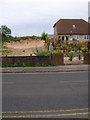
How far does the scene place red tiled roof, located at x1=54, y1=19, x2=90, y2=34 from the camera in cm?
4019

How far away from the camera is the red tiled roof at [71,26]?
40188 millimetres

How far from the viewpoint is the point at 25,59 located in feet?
54.6

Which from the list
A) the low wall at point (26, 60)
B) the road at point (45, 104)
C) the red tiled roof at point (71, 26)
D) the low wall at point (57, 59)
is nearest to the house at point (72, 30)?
the red tiled roof at point (71, 26)

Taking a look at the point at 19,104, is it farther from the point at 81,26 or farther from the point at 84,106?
the point at 81,26

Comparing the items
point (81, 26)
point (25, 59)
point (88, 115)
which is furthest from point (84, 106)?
point (81, 26)

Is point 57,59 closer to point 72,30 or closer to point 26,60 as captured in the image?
point 26,60

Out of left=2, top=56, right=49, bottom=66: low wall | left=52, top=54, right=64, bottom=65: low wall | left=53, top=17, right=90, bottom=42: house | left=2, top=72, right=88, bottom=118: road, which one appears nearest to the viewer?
left=2, top=72, right=88, bottom=118: road

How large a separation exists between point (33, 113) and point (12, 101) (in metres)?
1.43

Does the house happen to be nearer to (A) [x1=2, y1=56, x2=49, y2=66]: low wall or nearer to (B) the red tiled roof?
(B) the red tiled roof

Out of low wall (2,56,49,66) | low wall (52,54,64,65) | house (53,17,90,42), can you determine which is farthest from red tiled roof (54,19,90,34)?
low wall (2,56,49,66)

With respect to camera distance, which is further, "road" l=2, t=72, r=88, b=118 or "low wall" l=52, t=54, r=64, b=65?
"low wall" l=52, t=54, r=64, b=65

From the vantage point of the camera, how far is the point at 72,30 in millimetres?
40469

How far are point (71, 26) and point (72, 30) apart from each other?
1886 mm

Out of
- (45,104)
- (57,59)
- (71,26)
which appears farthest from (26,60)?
(71,26)
